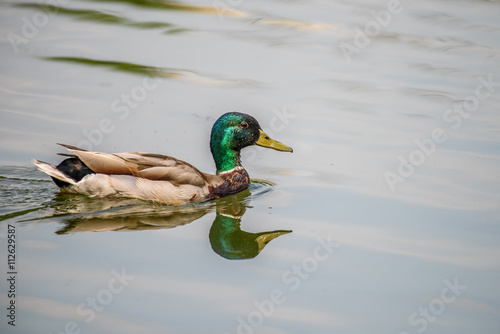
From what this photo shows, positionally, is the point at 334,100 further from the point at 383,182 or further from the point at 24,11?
the point at 24,11

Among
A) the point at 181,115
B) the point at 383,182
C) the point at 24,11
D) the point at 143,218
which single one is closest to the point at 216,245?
the point at 143,218

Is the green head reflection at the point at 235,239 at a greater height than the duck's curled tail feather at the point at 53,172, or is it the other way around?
the duck's curled tail feather at the point at 53,172

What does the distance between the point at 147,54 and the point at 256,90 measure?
2.48 metres

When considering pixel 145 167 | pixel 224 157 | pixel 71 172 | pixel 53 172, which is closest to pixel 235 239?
pixel 145 167

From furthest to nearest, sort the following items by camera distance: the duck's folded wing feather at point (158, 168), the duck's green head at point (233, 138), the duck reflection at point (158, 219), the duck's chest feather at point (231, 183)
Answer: the duck's green head at point (233, 138)
the duck's chest feather at point (231, 183)
the duck's folded wing feather at point (158, 168)
the duck reflection at point (158, 219)

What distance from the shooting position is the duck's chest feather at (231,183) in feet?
31.9

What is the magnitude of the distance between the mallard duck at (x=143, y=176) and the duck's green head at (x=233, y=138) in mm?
13

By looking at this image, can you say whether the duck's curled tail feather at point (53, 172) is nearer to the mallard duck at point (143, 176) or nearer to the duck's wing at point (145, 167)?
the mallard duck at point (143, 176)

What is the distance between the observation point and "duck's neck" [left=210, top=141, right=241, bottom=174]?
1002cm

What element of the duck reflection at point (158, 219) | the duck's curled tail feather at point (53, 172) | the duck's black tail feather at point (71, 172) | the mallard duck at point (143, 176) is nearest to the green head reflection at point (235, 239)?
the duck reflection at point (158, 219)

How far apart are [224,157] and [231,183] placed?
394mm

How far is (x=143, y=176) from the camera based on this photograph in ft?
29.9

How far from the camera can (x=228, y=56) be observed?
14.1 meters

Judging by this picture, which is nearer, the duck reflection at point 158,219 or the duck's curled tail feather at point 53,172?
the duck reflection at point 158,219
